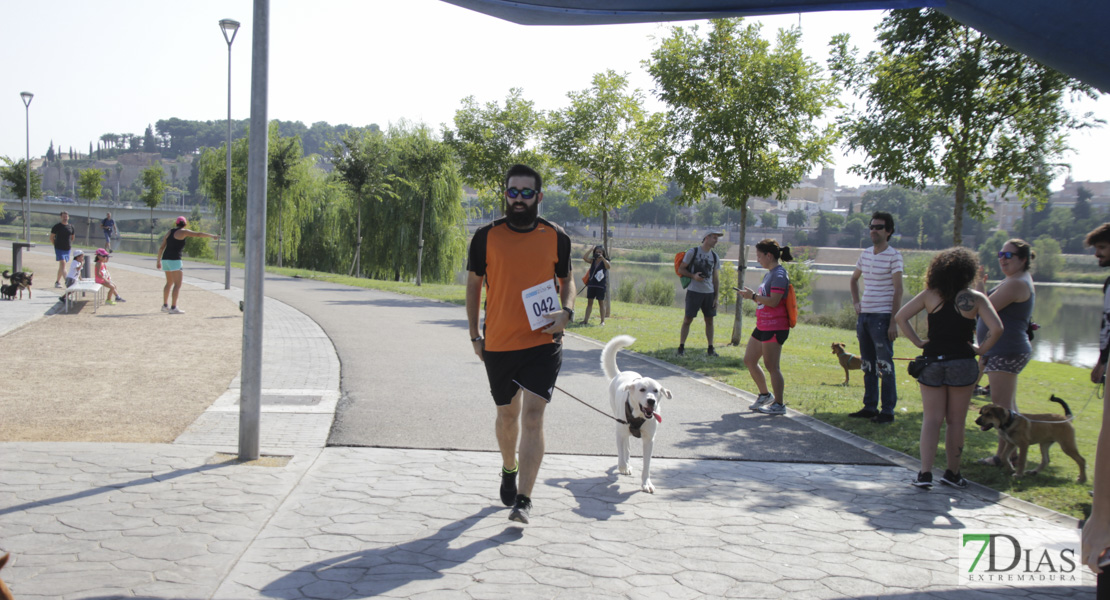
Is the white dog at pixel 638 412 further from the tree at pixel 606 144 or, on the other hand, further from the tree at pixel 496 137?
the tree at pixel 496 137

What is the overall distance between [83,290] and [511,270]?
43.9 ft

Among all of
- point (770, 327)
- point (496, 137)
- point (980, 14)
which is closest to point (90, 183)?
point (496, 137)

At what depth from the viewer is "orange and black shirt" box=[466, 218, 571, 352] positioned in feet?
14.5

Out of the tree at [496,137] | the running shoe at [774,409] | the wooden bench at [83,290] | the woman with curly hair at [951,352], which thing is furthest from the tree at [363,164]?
the woman with curly hair at [951,352]

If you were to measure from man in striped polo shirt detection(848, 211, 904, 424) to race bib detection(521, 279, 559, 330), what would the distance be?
4.18 m

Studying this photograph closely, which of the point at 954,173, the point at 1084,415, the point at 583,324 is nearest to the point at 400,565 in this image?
the point at 1084,415

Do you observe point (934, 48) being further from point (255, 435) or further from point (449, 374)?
point (255, 435)

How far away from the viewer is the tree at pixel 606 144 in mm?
19594

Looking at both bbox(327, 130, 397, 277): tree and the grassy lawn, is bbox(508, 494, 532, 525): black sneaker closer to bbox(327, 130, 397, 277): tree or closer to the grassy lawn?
the grassy lawn

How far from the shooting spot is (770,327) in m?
7.91

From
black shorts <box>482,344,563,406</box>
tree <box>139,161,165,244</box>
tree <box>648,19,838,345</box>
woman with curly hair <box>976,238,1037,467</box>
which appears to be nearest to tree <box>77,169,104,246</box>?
tree <box>139,161,165,244</box>

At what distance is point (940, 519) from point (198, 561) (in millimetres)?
4318

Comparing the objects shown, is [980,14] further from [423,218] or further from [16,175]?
[16,175]

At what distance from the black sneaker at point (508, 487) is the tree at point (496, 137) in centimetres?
1818
